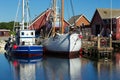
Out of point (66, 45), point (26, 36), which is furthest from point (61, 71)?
point (26, 36)

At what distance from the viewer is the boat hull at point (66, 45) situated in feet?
174

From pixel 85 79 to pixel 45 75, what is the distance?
463 cm

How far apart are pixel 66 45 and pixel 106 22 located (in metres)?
30.3

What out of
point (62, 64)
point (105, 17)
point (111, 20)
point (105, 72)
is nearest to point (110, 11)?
point (105, 17)

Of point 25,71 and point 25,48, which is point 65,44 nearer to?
point 25,48

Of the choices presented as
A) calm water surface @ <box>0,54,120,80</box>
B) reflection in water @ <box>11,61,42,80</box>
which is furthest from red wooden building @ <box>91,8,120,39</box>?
reflection in water @ <box>11,61,42,80</box>

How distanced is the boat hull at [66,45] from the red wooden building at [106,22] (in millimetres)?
22022

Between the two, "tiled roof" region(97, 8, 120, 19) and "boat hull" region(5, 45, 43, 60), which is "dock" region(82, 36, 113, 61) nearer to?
"boat hull" region(5, 45, 43, 60)

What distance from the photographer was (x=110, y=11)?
83562mm

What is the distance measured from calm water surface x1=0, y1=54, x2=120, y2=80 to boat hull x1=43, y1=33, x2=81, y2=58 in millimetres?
5073

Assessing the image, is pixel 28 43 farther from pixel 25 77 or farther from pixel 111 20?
pixel 111 20

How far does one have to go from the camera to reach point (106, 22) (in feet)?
268

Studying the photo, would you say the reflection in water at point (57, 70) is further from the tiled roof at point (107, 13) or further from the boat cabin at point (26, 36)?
the tiled roof at point (107, 13)

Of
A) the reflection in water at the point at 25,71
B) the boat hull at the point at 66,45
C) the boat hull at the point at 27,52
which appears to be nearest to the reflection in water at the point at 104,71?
the reflection in water at the point at 25,71
